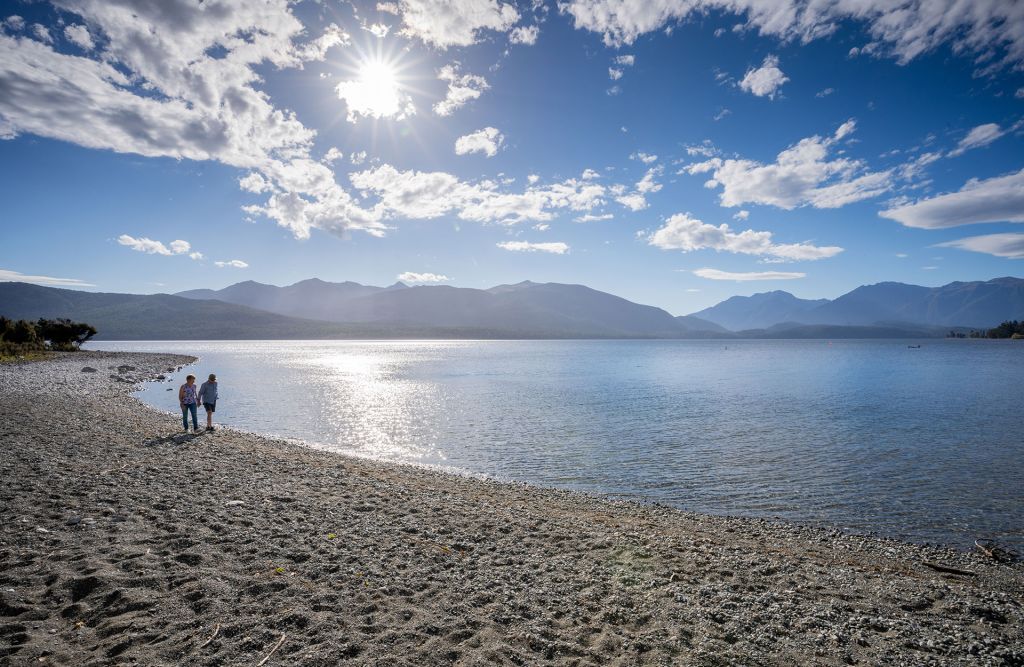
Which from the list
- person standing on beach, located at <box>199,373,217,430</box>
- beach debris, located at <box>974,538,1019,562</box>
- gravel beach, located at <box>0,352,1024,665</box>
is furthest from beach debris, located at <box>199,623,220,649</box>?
person standing on beach, located at <box>199,373,217,430</box>

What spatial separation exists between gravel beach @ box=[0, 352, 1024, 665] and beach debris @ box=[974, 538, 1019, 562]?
1.80 ft

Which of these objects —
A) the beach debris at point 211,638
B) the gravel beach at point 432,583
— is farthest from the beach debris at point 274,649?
the beach debris at point 211,638

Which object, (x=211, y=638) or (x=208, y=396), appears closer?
(x=211, y=638)

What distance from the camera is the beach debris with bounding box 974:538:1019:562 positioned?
42.3 ft

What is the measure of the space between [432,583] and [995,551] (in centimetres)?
1520

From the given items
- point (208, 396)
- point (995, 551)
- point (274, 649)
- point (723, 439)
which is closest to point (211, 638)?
point (274, 649)

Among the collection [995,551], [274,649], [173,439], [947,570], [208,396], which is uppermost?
[208,396]

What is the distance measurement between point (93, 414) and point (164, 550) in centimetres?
2475

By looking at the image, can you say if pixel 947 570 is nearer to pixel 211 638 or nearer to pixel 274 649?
pixel 274 649

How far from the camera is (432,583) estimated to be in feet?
29.2

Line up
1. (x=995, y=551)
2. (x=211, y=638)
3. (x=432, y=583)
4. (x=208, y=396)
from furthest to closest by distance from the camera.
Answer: (x=208, y=396)
(x=995, y=551)
(x=432, y=583)
(x=211, y=638)

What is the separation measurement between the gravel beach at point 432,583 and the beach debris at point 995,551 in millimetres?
549

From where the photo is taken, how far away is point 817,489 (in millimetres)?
19734

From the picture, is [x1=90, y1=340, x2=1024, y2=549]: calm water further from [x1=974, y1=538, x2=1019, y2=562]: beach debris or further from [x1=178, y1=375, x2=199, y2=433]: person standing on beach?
[x1=178, y1=375, x2=199, y2=433]: person standing on beach
